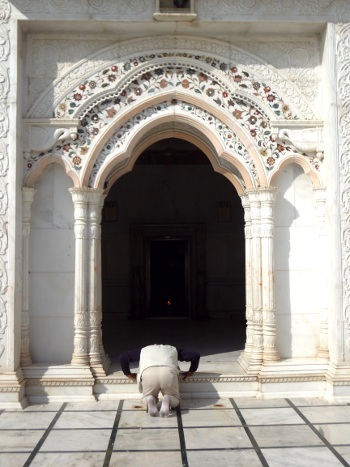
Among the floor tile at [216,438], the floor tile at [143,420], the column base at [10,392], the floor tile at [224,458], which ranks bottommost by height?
the floor tile at [224,458]

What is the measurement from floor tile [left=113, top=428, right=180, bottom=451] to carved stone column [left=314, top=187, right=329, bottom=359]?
5.58 ft

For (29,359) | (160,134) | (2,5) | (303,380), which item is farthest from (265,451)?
(2,5)

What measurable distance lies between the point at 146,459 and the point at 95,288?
73.7 inches

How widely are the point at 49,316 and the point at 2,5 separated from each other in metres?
2.77

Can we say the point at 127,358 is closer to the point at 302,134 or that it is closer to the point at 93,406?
the point at 93,406

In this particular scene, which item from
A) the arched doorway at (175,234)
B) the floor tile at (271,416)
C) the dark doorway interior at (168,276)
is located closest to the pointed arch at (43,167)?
the floor tile at (271,416)

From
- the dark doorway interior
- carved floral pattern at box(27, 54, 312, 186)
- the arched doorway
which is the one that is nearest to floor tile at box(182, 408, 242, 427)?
carved floral pattern at box(27, 54, 312, 186)

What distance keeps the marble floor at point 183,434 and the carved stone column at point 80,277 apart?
18.6 inches

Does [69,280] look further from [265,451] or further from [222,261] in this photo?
[222,261]

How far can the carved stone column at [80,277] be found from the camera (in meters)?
4.82

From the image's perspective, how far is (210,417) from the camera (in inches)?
167

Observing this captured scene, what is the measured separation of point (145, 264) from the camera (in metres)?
9.51

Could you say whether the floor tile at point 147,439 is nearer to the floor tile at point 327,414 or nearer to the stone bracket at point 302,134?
the floor tile at point 327,414

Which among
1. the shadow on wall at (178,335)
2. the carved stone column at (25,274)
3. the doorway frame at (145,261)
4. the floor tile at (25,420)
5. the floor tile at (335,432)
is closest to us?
the floor tile at (335,432)
